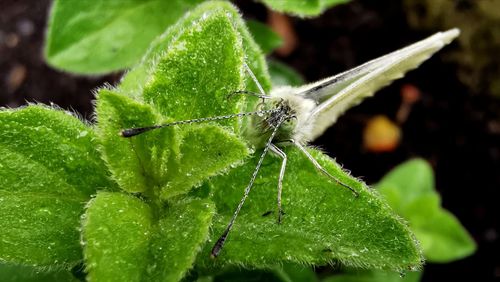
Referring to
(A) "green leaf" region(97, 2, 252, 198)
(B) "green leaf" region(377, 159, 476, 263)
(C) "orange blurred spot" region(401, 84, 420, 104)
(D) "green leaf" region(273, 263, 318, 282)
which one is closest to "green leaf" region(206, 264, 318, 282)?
(D) "green leaf" region(273, 263, 318, 282)

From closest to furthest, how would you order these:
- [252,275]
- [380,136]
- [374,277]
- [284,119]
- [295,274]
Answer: [284,119] < [252,275] < [295,274] < [374,277] < [380,136]

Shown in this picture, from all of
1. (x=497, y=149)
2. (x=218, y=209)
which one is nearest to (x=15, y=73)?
(x=218, y=209)

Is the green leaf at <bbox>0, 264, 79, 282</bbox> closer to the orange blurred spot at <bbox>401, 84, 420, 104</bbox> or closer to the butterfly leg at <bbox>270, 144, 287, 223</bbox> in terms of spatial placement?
the butterfly leg at <bbox>270, 144, 287, 223</bbox>

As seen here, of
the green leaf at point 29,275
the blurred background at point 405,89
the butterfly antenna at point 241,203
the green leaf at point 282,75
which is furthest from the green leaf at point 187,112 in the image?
the blurred background at point 405,89

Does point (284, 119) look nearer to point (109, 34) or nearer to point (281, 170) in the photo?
point (281, 170)

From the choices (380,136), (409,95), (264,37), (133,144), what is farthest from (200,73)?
(409,95)
